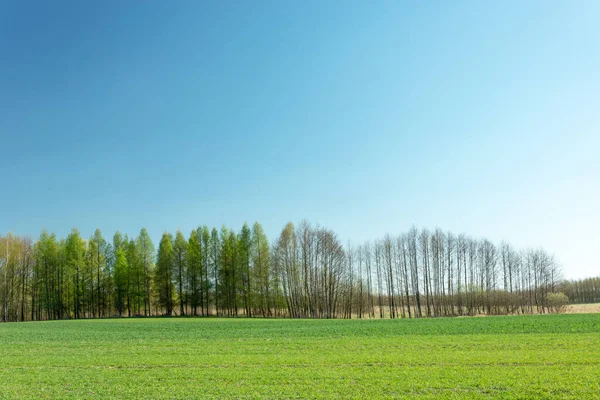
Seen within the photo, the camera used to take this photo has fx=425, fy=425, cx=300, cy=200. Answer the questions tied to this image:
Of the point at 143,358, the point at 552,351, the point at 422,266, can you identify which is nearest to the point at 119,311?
the point at 422,266

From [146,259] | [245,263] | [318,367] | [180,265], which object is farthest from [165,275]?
[318,367]

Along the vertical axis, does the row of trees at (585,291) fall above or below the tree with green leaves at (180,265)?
below

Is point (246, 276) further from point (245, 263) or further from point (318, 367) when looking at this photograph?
point (318, 367)

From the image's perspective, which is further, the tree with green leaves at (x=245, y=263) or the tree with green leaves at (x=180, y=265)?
the tree with green leaves at (x=180, y=265)

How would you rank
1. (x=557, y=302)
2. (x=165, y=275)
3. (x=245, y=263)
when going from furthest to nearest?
1. (x=165, y=275)
2. (x=245, y=263)
3. (x=557, y=302)

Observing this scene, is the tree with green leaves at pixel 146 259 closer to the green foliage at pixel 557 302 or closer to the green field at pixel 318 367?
the green field at pixel 318 367

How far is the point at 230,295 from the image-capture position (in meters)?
80.0

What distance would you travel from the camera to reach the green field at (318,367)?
1415 centimetres

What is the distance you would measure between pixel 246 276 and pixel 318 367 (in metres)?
63.0

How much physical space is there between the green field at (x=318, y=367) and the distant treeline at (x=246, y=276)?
159 ft

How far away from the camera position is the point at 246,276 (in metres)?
79.9

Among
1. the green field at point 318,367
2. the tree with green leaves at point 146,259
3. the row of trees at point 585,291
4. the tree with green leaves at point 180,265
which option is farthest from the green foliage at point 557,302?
the row of trees at point 585,291

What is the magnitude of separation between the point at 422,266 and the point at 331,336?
183ft

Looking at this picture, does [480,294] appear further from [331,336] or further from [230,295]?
[331,336]
